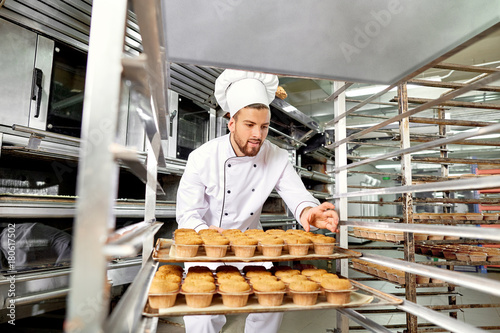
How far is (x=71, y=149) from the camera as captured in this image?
7.10ft

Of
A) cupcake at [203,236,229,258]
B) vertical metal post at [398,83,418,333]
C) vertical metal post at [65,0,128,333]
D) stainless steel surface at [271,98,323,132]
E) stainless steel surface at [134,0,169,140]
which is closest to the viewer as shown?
vertical metal post at [65,0,128,333]

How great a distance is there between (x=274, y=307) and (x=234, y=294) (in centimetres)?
15

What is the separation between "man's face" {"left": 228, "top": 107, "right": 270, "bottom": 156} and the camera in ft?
6.12

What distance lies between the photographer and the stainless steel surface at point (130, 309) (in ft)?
1.67

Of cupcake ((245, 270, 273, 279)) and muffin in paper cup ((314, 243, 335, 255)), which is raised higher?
muffin in paper cup ((314, 243, 335, 255))

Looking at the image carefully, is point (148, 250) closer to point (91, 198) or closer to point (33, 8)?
point (91, 198)

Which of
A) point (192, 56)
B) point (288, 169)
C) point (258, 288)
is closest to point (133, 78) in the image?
point (192, 56)

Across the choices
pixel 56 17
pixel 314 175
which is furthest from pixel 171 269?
pixel 314 175

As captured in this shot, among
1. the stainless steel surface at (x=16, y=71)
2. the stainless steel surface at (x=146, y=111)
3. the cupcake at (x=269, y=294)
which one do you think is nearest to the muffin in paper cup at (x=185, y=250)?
the cupcake at (x=269, y=294)

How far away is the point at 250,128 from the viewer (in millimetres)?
1898

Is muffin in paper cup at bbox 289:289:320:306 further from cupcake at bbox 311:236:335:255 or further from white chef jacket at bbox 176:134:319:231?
white chef jacket at bbox 176:134:319:231

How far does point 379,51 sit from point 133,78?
3.12 ft

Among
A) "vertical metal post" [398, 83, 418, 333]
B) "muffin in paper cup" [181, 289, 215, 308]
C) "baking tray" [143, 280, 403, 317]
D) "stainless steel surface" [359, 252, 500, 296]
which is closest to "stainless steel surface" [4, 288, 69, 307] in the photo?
"baking tray" [143, 280, 403, 317]

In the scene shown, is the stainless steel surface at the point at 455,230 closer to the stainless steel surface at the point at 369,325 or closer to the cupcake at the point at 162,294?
the stainless steel surface at the point at 369,325
